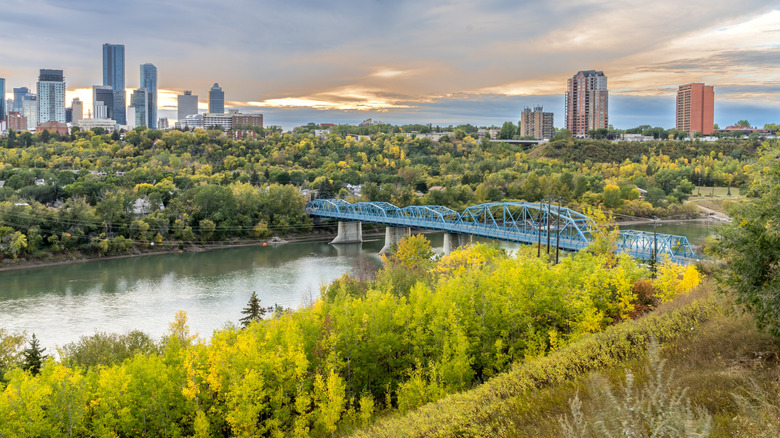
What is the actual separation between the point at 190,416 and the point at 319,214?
29983mm

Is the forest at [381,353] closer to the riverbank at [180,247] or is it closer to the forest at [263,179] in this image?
the riverbank at [180,247]

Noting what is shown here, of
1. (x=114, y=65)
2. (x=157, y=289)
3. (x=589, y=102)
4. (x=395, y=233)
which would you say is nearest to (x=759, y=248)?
(x=157, y=289)

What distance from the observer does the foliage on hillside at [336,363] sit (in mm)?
7418

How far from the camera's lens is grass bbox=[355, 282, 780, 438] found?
3.78m

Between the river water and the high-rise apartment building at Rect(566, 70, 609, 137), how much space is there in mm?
71603

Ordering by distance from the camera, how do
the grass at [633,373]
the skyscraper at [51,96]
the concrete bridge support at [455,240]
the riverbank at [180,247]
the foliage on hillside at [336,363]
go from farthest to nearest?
the skyscraper at [51,96], the concrete bridge support at [455,240], the riverbank at [180,247], the foliage on hillside at [336,363], the grass at [633,373]

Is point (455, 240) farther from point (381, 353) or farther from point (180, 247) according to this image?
point (381, 353)

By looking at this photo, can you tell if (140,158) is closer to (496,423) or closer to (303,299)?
(303,299)

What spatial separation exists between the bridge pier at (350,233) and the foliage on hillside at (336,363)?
25718 millimetres

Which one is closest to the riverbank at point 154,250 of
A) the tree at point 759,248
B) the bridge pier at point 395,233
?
the bridge pier at point 395,233


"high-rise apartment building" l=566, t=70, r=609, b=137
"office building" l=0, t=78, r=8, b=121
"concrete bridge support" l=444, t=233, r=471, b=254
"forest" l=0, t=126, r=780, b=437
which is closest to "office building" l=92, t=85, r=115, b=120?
"office building" l=0, t=78, r=8, b=121

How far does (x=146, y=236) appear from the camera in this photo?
30281 millimetres

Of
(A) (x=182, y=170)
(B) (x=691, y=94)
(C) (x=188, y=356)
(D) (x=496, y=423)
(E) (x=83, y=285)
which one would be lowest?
(E) (x=83, y=285)

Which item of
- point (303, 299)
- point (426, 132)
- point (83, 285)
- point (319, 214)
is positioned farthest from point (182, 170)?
point (426, 132)
